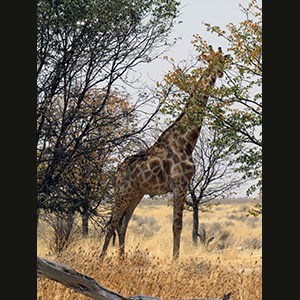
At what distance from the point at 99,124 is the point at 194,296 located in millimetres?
4146

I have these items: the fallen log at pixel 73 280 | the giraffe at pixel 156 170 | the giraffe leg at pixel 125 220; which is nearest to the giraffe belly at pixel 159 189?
the giraffe at pixel 156 170

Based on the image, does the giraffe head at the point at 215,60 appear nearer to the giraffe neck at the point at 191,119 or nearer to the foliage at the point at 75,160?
the giraffe neck at the point at 191,119

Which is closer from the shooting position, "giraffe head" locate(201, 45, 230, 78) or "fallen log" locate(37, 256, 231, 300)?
"fallen log" locate(37, 256, 231, 300)

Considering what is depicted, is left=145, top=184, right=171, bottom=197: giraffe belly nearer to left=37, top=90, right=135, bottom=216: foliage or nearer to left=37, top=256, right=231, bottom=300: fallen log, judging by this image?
left=37, top=90, right=135, bottom=216: foliage

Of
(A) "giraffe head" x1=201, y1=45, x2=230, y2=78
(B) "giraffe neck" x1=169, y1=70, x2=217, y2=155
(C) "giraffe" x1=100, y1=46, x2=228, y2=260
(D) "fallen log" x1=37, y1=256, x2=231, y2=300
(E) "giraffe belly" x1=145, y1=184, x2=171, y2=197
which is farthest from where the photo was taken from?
(E) "giraffe belly" x1=145, y1=184, x2=171, y2=197

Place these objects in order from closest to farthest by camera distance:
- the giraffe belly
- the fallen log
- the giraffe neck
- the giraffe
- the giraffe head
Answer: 1. the fallen log
2. the giraffe head
3. the giraffe neck
4. the giraffe
5. the giraffe belly

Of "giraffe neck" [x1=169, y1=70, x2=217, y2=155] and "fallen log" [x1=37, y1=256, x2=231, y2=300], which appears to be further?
"giraffe neck" [x1=169, y1=70, x2=217, y2=155]

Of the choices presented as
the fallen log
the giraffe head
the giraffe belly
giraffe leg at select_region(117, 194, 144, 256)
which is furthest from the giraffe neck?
the fallen log

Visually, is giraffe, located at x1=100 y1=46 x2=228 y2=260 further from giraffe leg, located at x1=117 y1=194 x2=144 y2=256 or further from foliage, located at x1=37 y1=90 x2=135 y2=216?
foliage, located at x1=37 y1=90 x2=135 y2=216

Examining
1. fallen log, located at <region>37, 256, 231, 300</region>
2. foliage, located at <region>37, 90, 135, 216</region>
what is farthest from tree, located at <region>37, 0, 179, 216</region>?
fallen log, located at <region>37, 256, 231, 300</region>

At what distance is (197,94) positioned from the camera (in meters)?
8.84

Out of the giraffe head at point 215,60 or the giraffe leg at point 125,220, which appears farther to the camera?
the giraffe leg at point 125,220

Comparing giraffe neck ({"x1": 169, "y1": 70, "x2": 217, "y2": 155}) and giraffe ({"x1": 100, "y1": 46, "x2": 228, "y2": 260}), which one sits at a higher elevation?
giraffe neck ({"x1": 169, "y1": 70, "x2": 217, "y2": 155})

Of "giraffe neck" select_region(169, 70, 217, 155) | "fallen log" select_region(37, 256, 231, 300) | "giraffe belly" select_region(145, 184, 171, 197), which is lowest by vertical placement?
"fallen log" select_region(37, 256, 231, 300)
